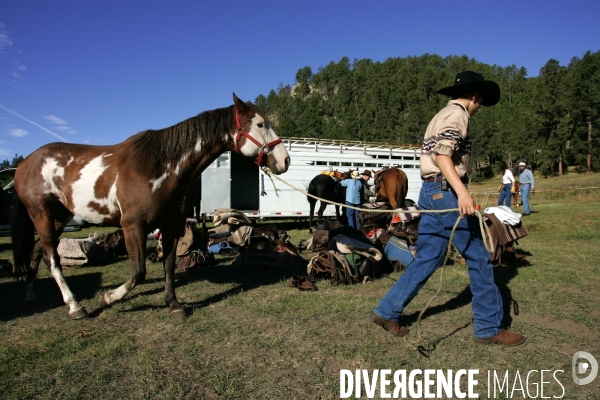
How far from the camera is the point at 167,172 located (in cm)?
395

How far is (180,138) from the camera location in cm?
407

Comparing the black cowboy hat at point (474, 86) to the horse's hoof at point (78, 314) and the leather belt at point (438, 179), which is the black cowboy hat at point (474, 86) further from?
the horse's hoof at point (78, 314)

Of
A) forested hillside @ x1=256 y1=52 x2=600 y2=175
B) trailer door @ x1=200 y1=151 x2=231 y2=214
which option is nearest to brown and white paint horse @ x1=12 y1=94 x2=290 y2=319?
trailer door @ x1=200 y1=151 x2=231 y2=214

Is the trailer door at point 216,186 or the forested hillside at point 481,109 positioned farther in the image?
the forested hillside at point 481,109

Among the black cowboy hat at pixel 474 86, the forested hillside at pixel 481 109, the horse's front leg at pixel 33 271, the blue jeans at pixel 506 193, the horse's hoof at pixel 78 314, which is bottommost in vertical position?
the horse's hoof at pixel 78 314

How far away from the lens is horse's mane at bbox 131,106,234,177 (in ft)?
13.0

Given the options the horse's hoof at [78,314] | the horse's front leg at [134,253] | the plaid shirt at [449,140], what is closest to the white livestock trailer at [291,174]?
the horse's front leg at [134,253]

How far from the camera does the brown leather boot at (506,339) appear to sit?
3.07 meters

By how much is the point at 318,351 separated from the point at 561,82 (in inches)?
2415

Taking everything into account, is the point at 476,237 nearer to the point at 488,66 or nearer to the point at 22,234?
the point at 22,234

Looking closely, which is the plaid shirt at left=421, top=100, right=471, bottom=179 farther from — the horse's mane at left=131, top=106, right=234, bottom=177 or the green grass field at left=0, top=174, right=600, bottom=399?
the horse's mane at left=131, top=106, right=234, bottom=177

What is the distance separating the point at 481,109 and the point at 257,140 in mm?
79211

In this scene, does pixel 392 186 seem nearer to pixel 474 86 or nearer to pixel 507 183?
pixel 507 183

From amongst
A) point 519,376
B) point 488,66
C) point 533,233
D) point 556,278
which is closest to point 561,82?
point 533,233
